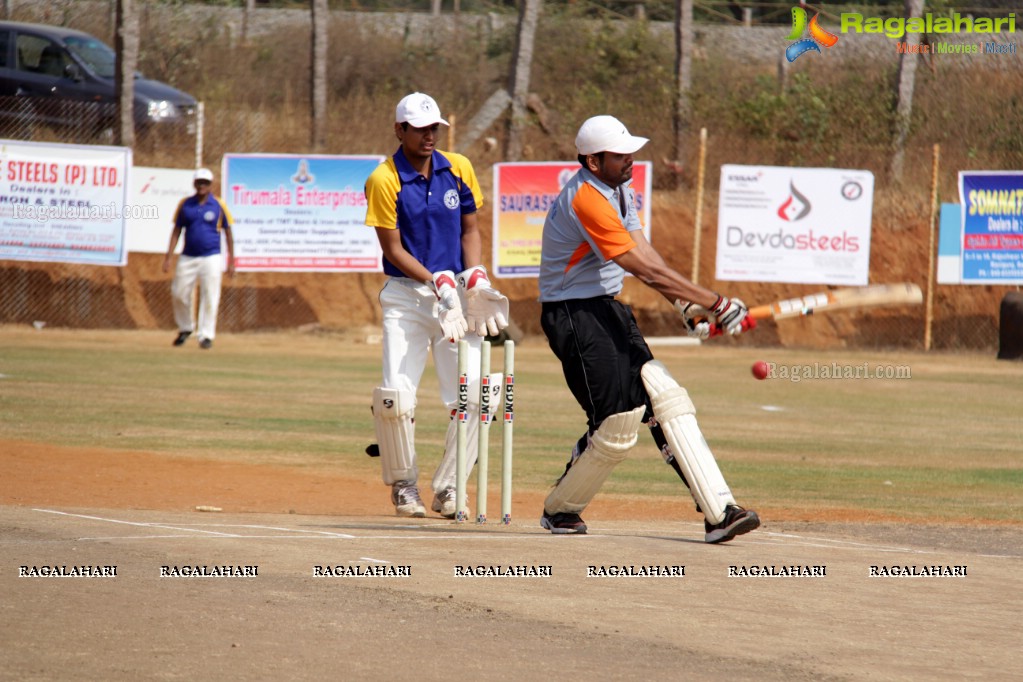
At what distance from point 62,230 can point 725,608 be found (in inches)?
782

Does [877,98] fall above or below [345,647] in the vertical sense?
above

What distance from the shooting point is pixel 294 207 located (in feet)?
80.6

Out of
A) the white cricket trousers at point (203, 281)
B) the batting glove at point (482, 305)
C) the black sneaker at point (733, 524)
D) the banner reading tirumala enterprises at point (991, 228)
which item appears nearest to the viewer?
the black sneaker at point (733, 524)

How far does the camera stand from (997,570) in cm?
732

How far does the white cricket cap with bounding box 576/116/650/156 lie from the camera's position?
750cm

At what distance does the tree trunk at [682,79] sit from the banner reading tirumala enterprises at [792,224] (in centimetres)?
609

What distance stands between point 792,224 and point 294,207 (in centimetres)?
854

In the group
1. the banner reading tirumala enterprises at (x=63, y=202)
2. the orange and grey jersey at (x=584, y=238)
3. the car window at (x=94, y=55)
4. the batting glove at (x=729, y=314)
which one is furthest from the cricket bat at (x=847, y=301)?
the car window at (x=94, y=55)

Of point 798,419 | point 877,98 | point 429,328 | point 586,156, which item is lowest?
point 798,419

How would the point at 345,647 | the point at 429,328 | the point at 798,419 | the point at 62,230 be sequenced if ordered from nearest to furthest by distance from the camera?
the point at 345,647 → the point at 429,328 → the point at 798,419 → the point at 62,230

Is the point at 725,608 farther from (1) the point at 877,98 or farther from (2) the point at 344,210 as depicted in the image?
(1) the point at 877,98

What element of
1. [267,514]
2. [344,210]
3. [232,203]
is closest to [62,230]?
[232,203]

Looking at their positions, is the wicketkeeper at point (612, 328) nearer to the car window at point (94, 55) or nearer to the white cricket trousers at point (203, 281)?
the white cricket trousers at point (203, 281)

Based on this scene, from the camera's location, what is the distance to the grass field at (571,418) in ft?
39.3
